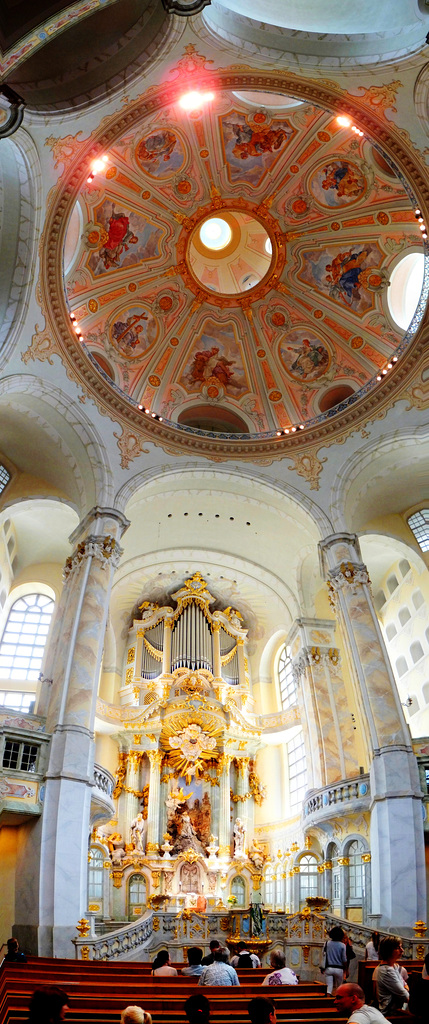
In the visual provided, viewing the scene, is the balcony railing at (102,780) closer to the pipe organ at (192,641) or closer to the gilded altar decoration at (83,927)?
the gilded altar decoration at (83,927)

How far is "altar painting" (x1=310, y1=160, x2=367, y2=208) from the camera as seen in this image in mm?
21469

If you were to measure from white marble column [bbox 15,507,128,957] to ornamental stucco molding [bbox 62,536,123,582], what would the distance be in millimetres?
30

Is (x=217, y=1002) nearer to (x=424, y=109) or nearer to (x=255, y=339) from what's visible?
(x=424, y=109)

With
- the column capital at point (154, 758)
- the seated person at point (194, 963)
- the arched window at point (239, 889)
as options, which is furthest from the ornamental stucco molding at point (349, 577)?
the seated person at point (194, 963)

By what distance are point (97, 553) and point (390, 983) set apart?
15.6 m

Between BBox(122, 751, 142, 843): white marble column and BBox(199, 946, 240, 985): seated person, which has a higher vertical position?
BBox(122, 751, 142, 843): white marble column

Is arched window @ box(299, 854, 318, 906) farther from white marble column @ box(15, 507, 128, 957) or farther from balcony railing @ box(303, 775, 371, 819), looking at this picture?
white marble column @ box(15, 507, 128, 957)

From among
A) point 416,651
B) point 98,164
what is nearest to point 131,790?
point 416,651

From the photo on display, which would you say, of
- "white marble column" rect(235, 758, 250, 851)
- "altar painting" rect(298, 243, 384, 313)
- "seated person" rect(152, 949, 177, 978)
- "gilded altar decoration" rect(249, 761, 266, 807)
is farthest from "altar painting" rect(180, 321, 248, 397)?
"seated person" rect(152, 949, 177, 978)

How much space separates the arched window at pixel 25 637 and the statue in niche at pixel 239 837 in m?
9.86

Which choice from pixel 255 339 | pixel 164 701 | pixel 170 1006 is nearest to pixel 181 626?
pixel 164 701

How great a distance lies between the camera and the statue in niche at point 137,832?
→ 81.4 feet

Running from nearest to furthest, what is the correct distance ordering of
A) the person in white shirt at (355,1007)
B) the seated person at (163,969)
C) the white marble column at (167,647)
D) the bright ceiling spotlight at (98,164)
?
the person in white shirt at (355,1007)
the seated person at (163,969)
the bright ceiling spotlight at (98,164)
the white marble column at (167,647)

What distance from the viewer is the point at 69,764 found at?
15.8 meters
